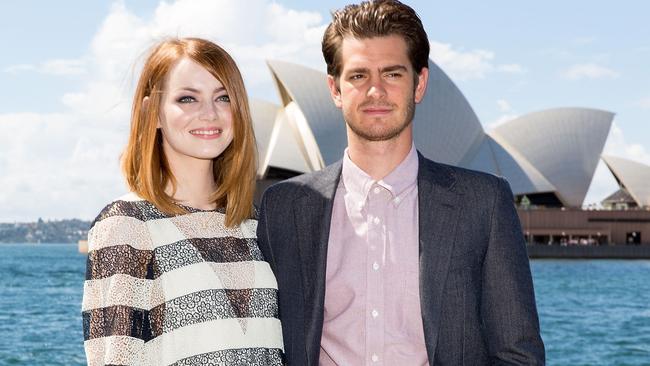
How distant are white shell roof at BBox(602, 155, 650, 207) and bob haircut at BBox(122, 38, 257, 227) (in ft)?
131

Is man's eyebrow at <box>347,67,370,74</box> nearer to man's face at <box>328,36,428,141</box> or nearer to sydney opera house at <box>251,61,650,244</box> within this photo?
man's face at <box>328,36,428,141</box>

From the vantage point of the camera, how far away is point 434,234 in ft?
6.41

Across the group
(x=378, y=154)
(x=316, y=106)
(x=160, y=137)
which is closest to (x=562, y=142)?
(x=316, y=106)

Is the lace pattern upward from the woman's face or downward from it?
downward

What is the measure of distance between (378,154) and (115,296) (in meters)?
0.68

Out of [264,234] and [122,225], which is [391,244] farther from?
[122,225]

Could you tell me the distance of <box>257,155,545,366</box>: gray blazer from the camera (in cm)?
191

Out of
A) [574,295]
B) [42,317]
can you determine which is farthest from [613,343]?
[42,317]

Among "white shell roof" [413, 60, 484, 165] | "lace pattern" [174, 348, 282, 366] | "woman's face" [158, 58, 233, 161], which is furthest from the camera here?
"white shell roof" [413, 60, 484, 165]

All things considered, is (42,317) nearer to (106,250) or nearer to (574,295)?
(574,295)

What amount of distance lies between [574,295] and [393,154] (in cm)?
1678

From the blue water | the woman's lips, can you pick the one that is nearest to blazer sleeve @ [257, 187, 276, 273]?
the woman's lips

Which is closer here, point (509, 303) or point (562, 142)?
point (509, 303)

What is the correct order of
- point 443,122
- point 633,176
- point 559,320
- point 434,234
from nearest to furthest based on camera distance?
point 434,234, point 559,320, point 443,122, point 633,176
